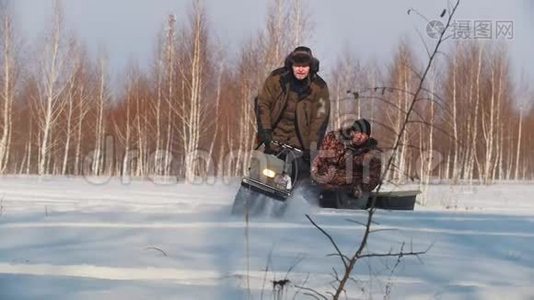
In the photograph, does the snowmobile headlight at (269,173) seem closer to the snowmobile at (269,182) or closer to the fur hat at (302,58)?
the snowmobile at (269,182)

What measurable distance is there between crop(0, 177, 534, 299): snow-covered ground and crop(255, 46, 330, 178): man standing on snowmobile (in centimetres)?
110

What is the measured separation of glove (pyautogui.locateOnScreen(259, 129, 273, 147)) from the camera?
4.92m

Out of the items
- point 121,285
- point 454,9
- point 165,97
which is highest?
point 165,97

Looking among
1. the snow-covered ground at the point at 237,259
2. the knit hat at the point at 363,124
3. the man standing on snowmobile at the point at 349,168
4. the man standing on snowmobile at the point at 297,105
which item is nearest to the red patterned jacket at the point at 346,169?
the man standing on snowmobile at the point at 349,168

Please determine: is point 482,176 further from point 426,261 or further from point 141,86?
point 426,261

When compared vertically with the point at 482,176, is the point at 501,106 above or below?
above

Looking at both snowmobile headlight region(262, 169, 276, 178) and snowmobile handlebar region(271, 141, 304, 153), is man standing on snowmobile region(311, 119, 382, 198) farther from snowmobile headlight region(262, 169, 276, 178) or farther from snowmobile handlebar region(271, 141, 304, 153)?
snowmobile headlight region(262, 169, 276, 178)

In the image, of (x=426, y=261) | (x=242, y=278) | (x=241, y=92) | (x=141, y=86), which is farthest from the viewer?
(x=141, y=86)

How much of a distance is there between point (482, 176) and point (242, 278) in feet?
101

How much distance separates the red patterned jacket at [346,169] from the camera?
17.1 ft

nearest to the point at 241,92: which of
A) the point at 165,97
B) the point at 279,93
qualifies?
the point at 165,97

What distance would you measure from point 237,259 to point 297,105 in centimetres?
259

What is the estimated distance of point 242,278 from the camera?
95.4 inches

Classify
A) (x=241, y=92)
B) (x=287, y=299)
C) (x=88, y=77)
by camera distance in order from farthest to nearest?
(x=88, y=77) < (x=241, y=92) < (x=287, y=299)
